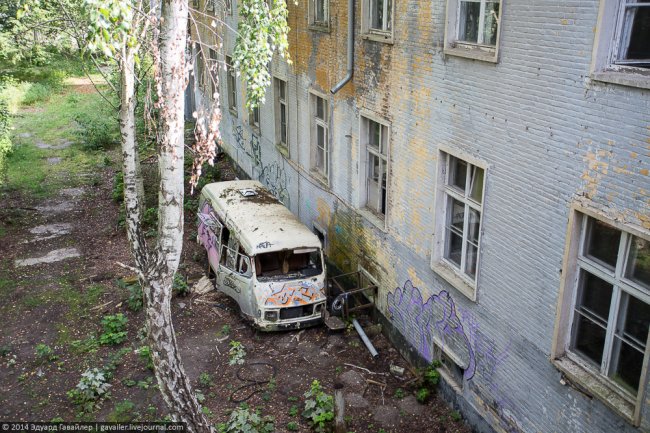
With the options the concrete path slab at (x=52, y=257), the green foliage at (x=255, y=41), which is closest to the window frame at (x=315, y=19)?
the green foliage at (x=255, y=41)

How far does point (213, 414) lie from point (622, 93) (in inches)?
287

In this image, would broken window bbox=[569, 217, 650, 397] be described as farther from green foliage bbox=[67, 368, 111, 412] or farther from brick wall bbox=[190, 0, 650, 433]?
green foliage bbox=[67, 368, 111, 412]

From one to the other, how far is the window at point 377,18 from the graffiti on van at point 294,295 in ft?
15.6

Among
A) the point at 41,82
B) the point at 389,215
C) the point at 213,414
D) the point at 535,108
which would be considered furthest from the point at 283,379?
the point at 41,82

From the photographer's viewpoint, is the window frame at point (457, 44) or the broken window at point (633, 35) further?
the window frame at point (457, 44)

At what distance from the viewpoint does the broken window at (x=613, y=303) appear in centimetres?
560

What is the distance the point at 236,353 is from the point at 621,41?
8089 millimetres

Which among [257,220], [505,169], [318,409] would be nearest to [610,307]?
[505,169]

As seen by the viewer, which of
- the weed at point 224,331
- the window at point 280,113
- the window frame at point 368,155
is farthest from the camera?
the window at point 280,113

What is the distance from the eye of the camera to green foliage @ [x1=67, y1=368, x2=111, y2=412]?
370 inches

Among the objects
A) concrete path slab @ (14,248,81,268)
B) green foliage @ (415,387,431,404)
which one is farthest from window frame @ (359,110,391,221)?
concrete path slab @ (14,248,81,268)

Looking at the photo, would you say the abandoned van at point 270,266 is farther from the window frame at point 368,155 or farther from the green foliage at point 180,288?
the window frame at point 368,155

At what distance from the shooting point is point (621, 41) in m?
5.51

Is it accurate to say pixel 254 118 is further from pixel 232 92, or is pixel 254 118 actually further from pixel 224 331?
pixel 224 331
